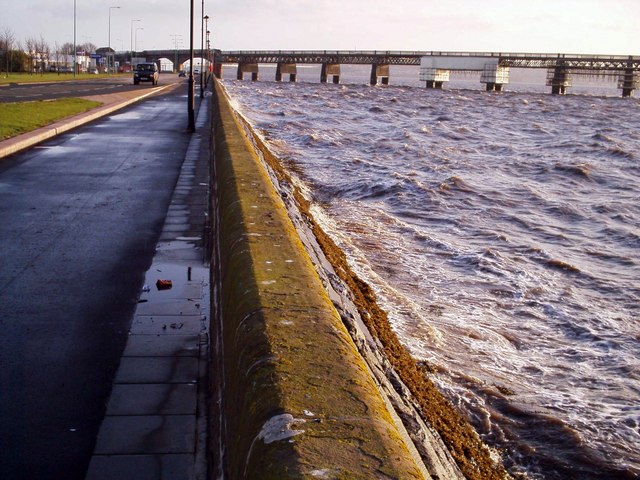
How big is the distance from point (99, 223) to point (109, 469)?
7.32 metres

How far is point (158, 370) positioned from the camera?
5.94 meters

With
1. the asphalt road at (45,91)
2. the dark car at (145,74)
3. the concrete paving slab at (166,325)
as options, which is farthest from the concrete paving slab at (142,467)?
the dark car at (145,74)

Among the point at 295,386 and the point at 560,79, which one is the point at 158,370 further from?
the point at 560,79

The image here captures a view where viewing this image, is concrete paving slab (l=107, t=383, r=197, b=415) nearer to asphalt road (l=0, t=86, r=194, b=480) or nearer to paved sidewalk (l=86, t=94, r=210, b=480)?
paved sidewalk (l=86, t=94, r=210, b=480)

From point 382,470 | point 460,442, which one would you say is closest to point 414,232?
point 460,442

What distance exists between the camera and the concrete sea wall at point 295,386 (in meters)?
2.97

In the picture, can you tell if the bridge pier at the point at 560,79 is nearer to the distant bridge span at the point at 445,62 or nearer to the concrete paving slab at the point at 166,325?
the distant bridge span at the point at 445,62

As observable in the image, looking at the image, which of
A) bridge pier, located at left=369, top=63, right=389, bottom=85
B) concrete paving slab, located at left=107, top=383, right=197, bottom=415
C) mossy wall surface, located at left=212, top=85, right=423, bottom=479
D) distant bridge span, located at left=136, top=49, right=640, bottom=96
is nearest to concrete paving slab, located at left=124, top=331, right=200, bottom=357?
mossy wall surface, located at left=212, top=85, right=423, bottom=479

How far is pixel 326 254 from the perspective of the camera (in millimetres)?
10148

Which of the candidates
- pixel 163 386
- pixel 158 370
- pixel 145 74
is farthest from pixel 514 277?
pixel 145 74

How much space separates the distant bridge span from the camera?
11094cm

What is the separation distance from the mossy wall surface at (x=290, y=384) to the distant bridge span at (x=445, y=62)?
11179 cm

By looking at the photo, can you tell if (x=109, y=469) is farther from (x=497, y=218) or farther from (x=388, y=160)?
(x=388, y=160)

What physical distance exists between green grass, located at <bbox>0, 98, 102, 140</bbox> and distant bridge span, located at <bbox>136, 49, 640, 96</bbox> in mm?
83040
